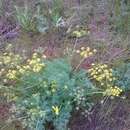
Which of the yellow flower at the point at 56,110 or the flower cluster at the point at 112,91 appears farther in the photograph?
the flower cluster at the point at 112,91

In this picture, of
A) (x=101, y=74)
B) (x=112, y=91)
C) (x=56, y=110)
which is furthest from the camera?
(x=101, y=74)

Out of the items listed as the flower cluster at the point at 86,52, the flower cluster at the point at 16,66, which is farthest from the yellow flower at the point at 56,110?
the flower cluster at the point at 86,52

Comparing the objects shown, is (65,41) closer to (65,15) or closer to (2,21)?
(65,15)

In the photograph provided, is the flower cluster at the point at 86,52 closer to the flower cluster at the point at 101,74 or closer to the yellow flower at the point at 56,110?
the flower cluster at the point at 101,74

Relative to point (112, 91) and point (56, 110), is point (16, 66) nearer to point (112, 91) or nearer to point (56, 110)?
point (56, 110)

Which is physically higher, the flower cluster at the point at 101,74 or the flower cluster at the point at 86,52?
the flower cluster at the point at 86,52

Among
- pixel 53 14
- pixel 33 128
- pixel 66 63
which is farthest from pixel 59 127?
pixel 53 14

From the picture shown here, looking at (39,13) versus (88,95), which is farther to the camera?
(39,13)

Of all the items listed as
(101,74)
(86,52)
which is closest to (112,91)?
(101,74)

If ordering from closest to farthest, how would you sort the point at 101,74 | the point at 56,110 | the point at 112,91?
1. the point at 56,110
2. the point at 112,91
3. the point at 101,74

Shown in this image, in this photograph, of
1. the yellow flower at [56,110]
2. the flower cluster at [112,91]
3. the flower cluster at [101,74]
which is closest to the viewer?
the yellow flower at [56,110]

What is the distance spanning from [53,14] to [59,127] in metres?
1.37

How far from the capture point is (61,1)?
4.20 meters

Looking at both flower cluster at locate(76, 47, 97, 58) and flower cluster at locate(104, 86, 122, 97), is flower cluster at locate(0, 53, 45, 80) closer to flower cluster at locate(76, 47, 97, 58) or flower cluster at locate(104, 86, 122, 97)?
flower cluster at locate(76, 47, 97, 58)
